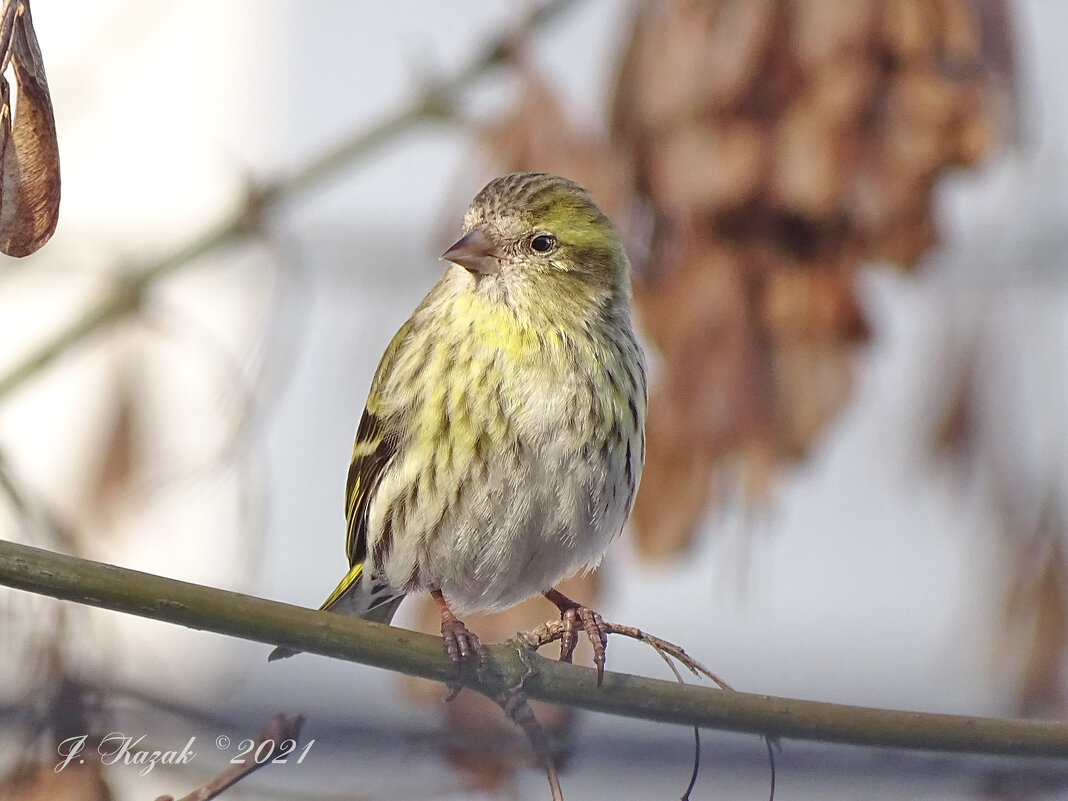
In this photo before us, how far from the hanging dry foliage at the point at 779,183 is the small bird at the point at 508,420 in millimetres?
194

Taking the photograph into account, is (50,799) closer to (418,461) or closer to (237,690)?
(237,690)

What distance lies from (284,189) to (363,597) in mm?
964

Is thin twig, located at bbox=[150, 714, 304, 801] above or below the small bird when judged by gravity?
below

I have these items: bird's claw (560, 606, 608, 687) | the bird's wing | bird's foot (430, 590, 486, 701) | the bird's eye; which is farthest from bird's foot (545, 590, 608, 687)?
the bird's eye

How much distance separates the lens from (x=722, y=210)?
2596mm

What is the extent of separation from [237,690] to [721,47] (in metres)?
1.55

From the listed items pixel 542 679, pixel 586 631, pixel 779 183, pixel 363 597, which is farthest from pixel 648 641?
pixel 363 597

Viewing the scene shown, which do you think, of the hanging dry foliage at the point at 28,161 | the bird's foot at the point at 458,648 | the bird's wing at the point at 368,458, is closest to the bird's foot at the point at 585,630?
the bird's foot at the point at 458,648

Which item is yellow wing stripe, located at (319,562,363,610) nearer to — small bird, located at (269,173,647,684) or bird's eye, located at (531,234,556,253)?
small bird, located at (269,173,647,684)

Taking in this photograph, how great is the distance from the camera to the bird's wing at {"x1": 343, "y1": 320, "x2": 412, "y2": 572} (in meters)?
2.91

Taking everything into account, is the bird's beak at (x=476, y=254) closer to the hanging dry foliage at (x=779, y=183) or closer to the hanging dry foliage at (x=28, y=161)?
the hanging dry foliage at (x=779, y=183)

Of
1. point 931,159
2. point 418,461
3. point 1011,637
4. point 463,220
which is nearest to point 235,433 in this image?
point 418,461

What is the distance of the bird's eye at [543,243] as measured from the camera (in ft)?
9.73

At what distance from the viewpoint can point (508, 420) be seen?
2.68 meters
